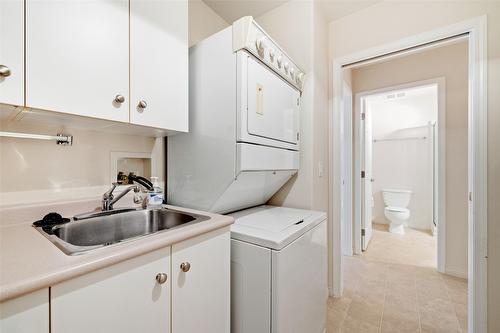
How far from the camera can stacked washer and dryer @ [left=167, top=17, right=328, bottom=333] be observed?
3.72 ft

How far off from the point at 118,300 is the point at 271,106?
1.29 meters

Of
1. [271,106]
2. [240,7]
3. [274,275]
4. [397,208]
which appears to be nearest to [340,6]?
[240,7]

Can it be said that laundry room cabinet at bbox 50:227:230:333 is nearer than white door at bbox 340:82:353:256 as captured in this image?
Yes

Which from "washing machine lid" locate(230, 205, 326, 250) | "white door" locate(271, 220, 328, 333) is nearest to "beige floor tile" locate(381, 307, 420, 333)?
"white door" locate(271, 220, 328, 333)

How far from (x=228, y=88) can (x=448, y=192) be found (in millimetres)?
2994

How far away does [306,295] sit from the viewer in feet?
4.45

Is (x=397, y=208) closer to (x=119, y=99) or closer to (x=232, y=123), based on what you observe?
(x=232, y=123)

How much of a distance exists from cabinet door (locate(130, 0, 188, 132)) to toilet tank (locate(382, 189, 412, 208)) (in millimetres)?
4593

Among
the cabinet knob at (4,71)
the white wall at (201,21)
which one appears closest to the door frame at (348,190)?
the white wall at (201,21)

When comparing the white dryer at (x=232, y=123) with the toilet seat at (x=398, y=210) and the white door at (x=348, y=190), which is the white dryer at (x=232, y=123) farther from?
the toilet seat at (x=398, y=210)

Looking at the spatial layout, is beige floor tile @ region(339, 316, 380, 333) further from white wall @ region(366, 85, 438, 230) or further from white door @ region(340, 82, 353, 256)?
white wall @ region(366, 85, 438, 230)

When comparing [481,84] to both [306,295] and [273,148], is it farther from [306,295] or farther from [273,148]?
[306,295]

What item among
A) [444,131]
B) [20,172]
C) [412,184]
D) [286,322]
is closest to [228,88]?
[20,172]

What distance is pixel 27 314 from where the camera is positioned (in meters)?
0.53
